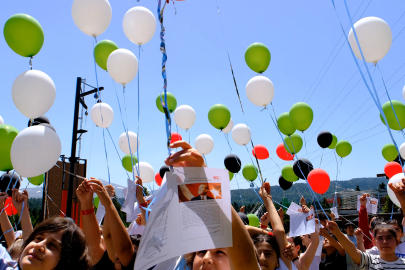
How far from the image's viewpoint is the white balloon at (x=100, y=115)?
579cm

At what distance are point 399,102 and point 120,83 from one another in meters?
4.89

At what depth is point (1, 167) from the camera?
12.5 feet

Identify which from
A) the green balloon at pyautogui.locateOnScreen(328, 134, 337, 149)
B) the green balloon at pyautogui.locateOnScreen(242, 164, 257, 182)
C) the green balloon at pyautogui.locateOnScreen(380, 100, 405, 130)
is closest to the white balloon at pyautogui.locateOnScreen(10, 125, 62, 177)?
the green balloon at pyautogui.locateOnScreen(380, 100, 405, 130)

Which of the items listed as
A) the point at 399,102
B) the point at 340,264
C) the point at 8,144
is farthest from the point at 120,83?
the point at 399,102

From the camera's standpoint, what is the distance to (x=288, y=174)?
7.65 meters


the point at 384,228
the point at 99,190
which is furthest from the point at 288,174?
the point at 99,190

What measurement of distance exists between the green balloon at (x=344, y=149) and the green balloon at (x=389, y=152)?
78 cm

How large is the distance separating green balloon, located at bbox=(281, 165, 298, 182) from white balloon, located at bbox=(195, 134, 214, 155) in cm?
203

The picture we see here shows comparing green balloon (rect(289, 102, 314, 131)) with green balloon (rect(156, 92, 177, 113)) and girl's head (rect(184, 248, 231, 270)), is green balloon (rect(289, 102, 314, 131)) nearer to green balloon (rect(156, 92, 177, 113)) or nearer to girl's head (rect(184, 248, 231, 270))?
green balloon (rect(156, 92, 177, 113))

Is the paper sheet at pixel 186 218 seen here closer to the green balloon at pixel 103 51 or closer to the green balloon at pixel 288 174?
the green balloon at pixel 103 51

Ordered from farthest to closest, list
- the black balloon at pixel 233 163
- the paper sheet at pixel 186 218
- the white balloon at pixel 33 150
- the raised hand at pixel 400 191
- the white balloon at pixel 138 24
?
the black balloon at pixel 233 163 < the white balloon at pixel 138 24 < the white balloon at pixel 33 150 < the raised hand at pixel 400 191 < the paper sheet at pixel 186 218

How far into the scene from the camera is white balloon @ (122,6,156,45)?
441 cm

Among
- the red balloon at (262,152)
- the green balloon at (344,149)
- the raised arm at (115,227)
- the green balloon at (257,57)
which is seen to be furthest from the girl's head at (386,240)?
the green balloon at (344,149)

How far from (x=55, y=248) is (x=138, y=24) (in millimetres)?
3676
